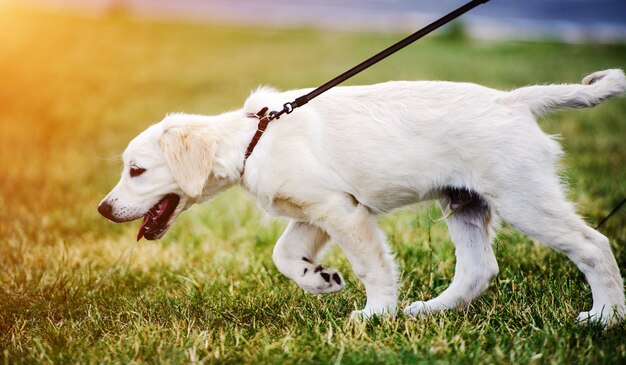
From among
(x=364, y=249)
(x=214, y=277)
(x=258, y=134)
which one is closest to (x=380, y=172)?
(x=364, y=249)

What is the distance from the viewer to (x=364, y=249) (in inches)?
136

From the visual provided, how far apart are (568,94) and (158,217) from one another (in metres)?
2.21

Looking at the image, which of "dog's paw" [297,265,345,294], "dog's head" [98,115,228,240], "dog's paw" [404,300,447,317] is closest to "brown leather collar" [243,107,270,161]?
"dog's head" [98,115,228,240]

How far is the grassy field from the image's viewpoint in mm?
3105

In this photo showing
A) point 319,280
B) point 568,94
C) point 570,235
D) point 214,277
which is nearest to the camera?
point 570,235

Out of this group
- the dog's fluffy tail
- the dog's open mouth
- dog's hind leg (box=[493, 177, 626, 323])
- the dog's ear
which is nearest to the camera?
dog's hind leg (box=[493, 177, 626, 323])

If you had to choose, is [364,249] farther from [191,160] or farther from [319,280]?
[191,160]

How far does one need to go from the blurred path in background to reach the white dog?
16609 millimetres

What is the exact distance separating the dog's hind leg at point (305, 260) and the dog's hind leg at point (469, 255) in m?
0.45

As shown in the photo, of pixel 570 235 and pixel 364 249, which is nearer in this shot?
pixel 570 235

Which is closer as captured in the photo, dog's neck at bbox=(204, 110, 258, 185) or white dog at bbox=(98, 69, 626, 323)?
white dog at bbox=(98, 69, 626, 323)

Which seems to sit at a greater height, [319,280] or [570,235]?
[570,235]

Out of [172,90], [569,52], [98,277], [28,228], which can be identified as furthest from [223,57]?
[98,277]

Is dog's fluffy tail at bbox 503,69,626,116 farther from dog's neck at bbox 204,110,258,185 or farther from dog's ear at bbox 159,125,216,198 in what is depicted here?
dog's ear at bbox 159,125,216,198
